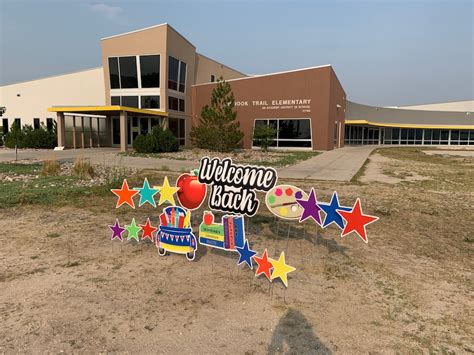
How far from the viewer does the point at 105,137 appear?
31.2 meters

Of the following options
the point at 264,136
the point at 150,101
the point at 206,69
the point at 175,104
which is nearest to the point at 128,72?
the point at 150,101

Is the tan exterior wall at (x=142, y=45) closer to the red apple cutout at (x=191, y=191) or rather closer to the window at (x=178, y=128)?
the window at (x=178, y=128)

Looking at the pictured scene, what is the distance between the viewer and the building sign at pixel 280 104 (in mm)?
29094

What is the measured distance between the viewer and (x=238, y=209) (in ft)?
14.9

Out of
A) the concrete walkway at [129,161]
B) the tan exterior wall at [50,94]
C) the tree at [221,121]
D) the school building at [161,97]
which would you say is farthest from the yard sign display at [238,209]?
the tan exterior wall at [50,94]

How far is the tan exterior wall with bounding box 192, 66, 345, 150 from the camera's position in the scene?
28.5 metres

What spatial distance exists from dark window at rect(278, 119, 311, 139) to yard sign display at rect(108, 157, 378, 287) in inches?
1005

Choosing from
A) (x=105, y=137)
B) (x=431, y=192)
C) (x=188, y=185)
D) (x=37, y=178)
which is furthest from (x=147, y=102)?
(x=188, y=185)

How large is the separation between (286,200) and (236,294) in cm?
133

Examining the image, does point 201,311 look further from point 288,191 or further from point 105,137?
point 105,137

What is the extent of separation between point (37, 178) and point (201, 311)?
9885 millimetres

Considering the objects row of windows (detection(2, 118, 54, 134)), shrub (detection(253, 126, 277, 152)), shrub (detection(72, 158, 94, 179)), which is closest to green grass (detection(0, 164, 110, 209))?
shrub (detection(72, 158, 94, 179))

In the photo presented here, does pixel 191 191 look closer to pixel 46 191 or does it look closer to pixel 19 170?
pixel 46 191

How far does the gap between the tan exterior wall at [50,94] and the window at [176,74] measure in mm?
7106
